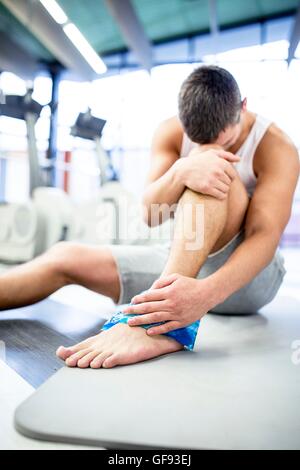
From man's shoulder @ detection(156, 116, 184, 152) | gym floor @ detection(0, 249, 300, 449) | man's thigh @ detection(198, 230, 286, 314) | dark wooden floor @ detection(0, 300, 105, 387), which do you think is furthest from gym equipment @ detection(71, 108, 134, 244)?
man's thigh @ detection(198, 230, 286, 314)

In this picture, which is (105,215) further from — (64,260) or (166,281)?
(166,281)

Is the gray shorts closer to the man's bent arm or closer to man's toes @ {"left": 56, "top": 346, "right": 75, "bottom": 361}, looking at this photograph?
the man's bent arm

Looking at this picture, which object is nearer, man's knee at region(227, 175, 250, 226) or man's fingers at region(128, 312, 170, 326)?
man's fingers at region(128, 312, 170, 326)

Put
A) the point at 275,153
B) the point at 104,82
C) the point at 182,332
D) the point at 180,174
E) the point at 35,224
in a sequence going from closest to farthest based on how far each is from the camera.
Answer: the point at 182,332 → the point at 180,174 → the point at 275,153 → the point at 35,224 → the point at 104,82

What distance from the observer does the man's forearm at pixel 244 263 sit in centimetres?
95

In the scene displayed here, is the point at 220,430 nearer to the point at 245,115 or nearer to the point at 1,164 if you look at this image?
the point at 245,115

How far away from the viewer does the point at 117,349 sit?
33.1 inches

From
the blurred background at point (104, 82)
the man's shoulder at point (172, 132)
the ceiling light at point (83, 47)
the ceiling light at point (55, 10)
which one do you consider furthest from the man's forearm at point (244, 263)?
the ceiling light at point (83, 47)

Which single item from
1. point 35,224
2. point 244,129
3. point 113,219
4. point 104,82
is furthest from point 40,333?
point 104,82

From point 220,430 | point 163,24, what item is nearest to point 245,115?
point 220,430

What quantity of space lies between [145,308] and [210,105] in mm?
591

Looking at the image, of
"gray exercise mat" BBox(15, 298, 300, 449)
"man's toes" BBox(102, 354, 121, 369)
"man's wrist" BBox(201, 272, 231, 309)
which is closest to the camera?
"gray exercise mat" BBox(15, 298, 300, 449)

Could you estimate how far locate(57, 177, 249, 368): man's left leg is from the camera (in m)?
0.83

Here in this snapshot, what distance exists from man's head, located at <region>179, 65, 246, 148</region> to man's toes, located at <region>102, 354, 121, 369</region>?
656mm
